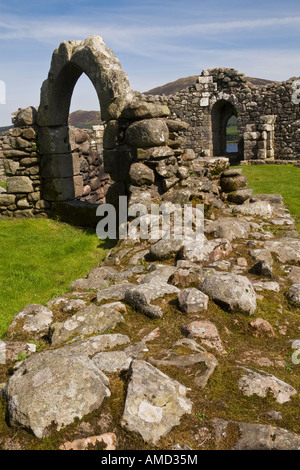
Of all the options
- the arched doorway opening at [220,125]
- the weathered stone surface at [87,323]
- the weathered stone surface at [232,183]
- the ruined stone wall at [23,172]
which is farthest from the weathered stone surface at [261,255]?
the arched doorway opening at [220,125]

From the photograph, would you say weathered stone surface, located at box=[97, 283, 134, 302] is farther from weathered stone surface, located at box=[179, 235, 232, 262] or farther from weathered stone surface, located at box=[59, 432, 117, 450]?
weathered stone surface, located at box=[59, 432, 117, 450]

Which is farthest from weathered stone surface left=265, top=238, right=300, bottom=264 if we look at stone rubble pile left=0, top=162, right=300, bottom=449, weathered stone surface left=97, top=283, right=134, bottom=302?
weathered stone surface left=97, top=283, right=134, bottom=302

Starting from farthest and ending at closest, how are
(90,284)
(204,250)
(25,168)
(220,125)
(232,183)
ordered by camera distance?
1. (220,125)
2. (25,168)
3. (232,183)
4. (204,250)
5. (90,284)

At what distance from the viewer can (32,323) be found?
367cm

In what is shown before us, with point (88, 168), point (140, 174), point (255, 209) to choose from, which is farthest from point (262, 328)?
point (88, 168)

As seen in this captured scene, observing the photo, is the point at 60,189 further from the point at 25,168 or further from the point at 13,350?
the point at 13,350

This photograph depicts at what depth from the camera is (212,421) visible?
221 cm

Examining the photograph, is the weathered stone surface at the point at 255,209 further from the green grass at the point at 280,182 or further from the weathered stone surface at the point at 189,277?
the weathered stone surface at the point at 189,277

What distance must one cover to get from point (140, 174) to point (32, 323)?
12.8 feet

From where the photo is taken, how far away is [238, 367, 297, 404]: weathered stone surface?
2.46 metres

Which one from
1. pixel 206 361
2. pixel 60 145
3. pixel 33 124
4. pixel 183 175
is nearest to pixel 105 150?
pixel 183 175

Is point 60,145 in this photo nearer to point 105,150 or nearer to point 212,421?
point 105,150

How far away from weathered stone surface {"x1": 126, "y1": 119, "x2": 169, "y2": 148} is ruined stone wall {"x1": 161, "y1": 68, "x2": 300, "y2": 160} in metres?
13.3

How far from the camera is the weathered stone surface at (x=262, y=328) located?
3.32m
